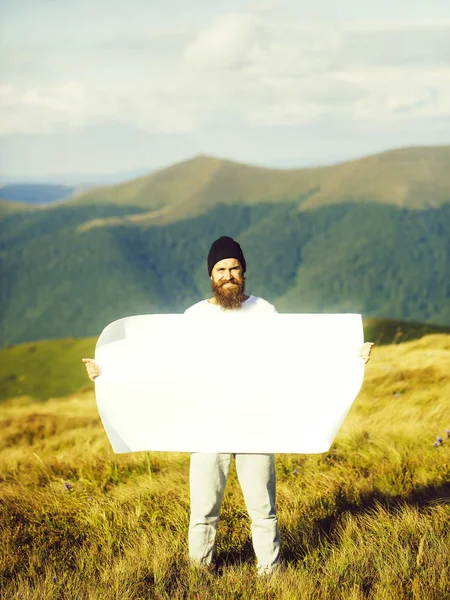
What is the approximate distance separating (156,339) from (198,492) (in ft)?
3.53

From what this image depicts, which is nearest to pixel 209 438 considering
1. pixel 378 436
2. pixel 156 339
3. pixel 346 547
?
pixel 156 339

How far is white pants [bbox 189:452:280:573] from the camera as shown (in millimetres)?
4543

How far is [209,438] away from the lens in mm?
4727

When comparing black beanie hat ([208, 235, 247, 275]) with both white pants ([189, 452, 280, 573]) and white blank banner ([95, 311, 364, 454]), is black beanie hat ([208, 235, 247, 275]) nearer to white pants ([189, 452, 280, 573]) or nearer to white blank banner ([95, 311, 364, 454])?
white blank banner ([95, 311, 364, 454])

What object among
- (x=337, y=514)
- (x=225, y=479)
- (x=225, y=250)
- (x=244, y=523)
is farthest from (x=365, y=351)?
(x=244, y=523)

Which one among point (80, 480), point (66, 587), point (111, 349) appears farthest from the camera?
point (80, 480)

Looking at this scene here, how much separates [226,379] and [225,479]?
0.66m

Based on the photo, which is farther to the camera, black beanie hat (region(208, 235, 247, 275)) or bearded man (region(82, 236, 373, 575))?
black beanie hat (region(208, 235, 247, 275))

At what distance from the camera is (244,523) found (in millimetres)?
5375

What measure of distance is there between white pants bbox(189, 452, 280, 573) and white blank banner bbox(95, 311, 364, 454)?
0.13 meters

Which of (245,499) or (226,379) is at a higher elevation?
(226,379)

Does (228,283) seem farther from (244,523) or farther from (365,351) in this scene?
(244,523)

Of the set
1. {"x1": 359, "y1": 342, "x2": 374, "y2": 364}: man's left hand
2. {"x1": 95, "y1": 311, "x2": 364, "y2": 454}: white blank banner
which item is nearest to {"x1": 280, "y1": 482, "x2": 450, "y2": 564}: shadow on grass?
{"x1": 95, "y1": 311, "x2": 364, "y2": 454}: white blank banner

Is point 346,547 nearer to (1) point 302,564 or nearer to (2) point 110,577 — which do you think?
(1) point 302,564
